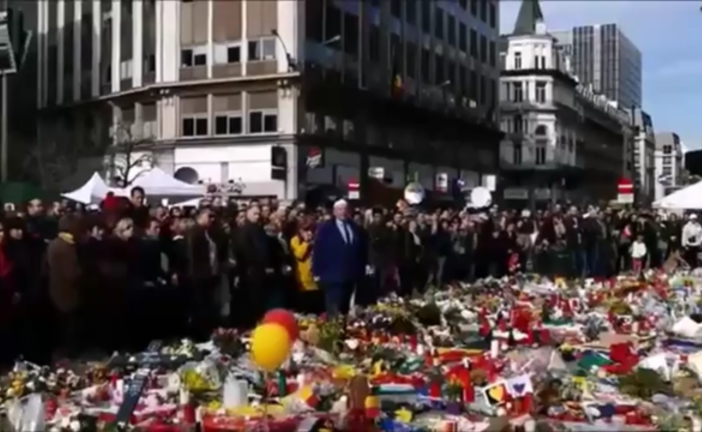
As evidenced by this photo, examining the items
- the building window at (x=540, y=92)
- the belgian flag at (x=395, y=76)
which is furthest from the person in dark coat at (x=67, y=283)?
the building window at (x=540, y=92)

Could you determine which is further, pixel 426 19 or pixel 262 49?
pixel 262 49

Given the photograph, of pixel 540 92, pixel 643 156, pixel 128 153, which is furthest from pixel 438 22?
pixel 128 153

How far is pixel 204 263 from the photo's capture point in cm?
950

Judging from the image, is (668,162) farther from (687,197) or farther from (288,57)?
(288,57)

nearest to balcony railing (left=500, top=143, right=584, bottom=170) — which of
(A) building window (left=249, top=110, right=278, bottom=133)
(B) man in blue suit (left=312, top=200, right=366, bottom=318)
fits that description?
(B) man in blue suit (left=312, top=200, right=366, bottom=318)

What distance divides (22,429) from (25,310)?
13.6ft

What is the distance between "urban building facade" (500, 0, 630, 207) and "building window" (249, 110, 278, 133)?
5.18 meters

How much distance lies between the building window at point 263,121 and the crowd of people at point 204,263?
4514 mm

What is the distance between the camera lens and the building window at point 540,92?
10.3 m

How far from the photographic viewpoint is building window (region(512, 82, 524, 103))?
11074mm

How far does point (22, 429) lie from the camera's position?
384 cm

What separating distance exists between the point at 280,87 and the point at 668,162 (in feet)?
32.4

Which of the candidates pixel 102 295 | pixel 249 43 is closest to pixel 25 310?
pixel 102 295

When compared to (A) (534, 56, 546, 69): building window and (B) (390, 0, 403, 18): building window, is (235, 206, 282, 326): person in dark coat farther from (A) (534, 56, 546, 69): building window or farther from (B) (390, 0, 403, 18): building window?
(A) (534, 56, 546, 69): building window
